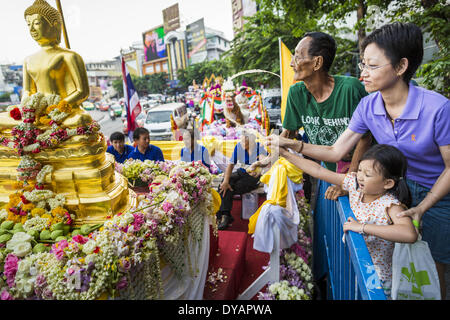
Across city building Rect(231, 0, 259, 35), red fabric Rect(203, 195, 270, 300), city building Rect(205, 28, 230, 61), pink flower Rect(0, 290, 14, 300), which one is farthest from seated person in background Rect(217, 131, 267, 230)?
city building Rect(205, 28, 230, 61)

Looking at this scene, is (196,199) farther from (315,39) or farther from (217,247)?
(315,39)

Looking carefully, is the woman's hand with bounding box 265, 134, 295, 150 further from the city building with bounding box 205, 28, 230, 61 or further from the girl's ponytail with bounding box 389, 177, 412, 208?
the city building with bounding box 205, 28, 230, 61

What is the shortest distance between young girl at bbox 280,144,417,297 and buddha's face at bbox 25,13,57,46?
2237 millimetres

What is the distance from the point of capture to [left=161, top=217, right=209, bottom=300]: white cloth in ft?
6.25

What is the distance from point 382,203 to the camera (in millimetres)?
1471

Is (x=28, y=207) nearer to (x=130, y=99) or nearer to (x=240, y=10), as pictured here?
(x=130, y=99)

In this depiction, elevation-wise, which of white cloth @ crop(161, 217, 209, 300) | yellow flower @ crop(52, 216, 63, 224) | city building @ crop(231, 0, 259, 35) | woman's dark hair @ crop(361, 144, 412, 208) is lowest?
white cloth @ crop(161, 217, 209, 300)

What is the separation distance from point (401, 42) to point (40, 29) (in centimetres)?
228

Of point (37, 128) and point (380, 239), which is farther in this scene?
point (37, 128)

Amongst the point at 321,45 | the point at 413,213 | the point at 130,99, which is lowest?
the point at 413,213

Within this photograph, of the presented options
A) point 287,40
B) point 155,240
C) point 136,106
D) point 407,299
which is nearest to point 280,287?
point 155,240

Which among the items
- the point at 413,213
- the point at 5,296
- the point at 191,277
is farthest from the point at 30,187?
the point at 413,213
